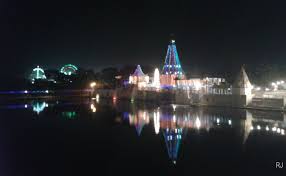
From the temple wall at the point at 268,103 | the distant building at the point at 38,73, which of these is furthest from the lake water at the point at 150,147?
the distant building at the point at 38,73

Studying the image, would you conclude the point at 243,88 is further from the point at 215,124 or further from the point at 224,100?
the point at 215,124

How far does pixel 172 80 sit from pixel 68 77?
30.1m

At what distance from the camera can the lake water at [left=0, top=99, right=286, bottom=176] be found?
8164 millimetres

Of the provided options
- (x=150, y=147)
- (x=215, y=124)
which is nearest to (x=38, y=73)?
(x=215, y=124)

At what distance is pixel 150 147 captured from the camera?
10562mm

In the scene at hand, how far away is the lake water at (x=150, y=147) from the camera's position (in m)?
8.16

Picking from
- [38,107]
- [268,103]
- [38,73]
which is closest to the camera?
[268,103]

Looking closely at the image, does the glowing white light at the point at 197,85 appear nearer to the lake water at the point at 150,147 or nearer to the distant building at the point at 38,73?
the lake water at the point at 150,147

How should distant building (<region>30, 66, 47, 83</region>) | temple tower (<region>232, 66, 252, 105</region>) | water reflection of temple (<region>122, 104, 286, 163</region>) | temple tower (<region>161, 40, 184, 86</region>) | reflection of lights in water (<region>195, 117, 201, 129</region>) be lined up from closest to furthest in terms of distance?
1. water reflection of temple (<region>122, 104, 286, 163</region>)
2. reflection of lights in water (<region>195, 117, 201, 129</region>)
3. temple tower (<region>232, 66, 252, 105</region>)
4. temple tower (<region>161, 40, 184, 86</region>)
5. distant building (<region>30, 66, 47, 83</region>)

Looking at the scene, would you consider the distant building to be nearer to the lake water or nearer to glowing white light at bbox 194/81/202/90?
glowing white light at bbox 194/81/202/90

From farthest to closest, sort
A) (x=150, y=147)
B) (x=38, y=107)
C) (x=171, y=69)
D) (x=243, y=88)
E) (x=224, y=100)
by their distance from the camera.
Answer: (x=171, y=69), (x=38, y=107), (x=224, y=100), (x=243, y=88), (x=150, y=147)

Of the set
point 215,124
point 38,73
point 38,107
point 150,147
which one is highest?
point 38,73

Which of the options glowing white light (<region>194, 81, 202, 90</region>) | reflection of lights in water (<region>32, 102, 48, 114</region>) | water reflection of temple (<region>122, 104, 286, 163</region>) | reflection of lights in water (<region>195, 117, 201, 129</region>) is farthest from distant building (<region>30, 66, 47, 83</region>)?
reflection of lights in water (<region>195, 117, 201, 129</region>)

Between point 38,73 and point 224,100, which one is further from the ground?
point 38,73
